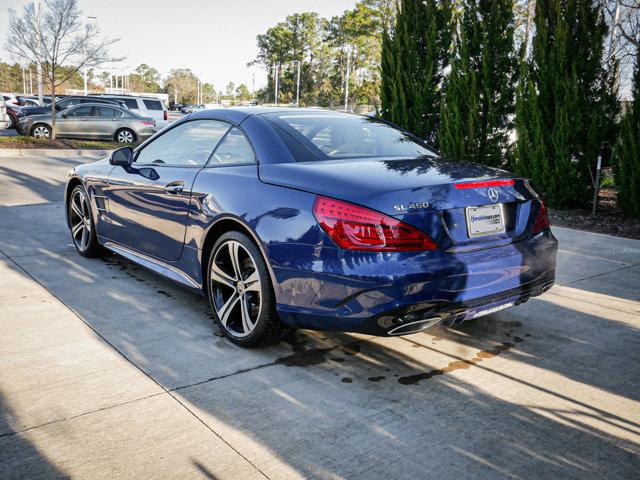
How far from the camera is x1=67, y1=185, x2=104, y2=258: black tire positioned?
560 centimetres

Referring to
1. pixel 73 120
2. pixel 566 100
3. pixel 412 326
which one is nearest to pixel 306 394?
pixel 412 326

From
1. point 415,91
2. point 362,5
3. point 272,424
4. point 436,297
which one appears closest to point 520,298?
point 436,297

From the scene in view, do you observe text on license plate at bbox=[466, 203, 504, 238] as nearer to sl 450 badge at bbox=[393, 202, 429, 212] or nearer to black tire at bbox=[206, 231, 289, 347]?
sl 450 badge at bbox=[393, 202, 429, 212]

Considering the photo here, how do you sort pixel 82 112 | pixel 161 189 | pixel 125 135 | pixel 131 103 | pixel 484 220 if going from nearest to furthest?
pixel 484 220 → pixel 161 189 → pixel 82 112 → pixel 125 135 → pixel 131 103

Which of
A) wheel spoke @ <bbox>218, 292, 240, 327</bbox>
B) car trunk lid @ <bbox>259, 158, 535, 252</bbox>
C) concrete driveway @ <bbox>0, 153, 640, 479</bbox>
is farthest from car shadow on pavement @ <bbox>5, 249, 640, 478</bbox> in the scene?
car trunk lid @ <bbox>259, 158, 535, 252</bbox>

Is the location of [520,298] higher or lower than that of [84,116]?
lower

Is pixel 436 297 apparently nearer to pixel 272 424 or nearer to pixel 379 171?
pixel 379 171

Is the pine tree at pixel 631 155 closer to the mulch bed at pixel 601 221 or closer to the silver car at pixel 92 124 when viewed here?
the mulch bed at pixel 601 221

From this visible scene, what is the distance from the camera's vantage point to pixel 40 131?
66.4 feet

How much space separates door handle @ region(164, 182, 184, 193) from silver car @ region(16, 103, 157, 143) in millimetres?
17059

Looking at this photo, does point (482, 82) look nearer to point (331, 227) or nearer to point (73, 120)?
point (331, 227)

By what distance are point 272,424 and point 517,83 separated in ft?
29.1

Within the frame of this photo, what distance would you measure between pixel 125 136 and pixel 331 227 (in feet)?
63.4

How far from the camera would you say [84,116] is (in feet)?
66.9
